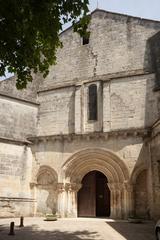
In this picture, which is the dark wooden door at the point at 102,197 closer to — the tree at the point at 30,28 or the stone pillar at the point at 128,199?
the stone pillar at the point at 128,199

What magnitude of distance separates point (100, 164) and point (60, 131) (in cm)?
256

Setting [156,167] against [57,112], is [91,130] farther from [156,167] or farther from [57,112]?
[156,167]

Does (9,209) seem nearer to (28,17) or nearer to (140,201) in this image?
(140,201)

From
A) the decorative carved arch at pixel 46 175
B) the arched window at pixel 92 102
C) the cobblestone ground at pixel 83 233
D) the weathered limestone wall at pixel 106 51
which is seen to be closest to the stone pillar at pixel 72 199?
the decorative carved arch at pixel 46 175

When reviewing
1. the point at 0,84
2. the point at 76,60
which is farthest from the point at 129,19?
the point at 0,84

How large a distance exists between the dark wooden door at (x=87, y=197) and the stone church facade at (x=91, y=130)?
0.05 meters

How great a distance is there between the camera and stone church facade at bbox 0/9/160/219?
12.3 m

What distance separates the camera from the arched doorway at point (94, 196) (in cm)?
1353

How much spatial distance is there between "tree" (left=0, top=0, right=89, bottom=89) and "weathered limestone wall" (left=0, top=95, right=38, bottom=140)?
736 centimetres

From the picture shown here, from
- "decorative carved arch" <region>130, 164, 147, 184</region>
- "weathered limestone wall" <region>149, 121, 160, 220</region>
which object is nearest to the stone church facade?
"decorative carved arch" <region>130, 164, 147, 184</region>

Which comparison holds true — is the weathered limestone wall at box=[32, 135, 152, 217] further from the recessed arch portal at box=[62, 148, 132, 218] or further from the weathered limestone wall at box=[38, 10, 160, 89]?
the weathered limestone wall at box=[38, 10, 160, 89]

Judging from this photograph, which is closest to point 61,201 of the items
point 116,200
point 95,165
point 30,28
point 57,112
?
point 95,165

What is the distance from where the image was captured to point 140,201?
468 inches

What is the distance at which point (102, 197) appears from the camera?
13836 millimetres
